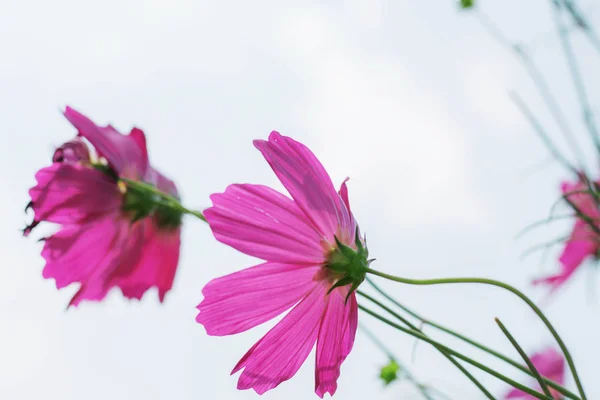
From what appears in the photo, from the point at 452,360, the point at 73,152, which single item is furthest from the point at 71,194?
the point at 452,360

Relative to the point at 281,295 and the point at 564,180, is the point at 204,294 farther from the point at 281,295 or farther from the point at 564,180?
the point at 564,180

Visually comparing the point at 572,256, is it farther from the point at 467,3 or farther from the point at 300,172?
the point at 300,172

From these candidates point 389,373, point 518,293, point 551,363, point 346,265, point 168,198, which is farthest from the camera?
point 551,363

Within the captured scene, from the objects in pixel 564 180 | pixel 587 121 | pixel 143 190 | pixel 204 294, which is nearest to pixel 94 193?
pixel 143 190

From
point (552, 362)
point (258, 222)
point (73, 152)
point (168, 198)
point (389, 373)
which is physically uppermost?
point (73, 152)

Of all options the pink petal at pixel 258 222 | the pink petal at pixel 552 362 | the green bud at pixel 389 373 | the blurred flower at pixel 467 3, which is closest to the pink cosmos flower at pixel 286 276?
the pink petal at pixel 258 222

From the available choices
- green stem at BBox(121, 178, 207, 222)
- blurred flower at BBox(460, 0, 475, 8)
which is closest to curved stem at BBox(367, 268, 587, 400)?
green stem at BBox(121, 178, 207, 222)
